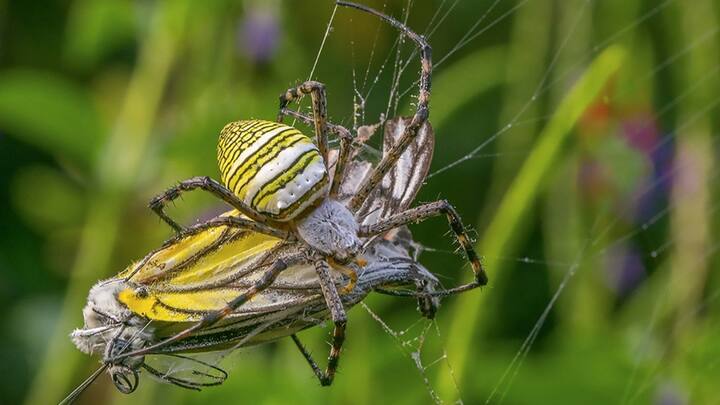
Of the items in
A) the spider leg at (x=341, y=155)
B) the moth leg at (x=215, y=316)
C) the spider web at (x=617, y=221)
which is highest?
the spider leg at (x=341, y=155)

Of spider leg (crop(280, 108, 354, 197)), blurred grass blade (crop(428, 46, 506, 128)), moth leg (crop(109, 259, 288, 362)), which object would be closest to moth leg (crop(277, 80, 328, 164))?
spider leg (crop(280, 108, 354, 197))

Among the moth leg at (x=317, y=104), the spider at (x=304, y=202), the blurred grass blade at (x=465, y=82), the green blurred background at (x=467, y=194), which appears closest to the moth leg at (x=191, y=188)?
the spider at (x=304, y=202)

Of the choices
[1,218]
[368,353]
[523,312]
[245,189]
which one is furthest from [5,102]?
[523,312]

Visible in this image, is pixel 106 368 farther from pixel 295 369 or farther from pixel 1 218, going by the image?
pixel 1 218

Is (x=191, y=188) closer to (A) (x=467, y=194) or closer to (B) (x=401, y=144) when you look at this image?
(B) (x=401, y=144)

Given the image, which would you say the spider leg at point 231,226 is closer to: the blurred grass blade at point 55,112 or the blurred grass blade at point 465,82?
the blurred grass blade at point 465,82

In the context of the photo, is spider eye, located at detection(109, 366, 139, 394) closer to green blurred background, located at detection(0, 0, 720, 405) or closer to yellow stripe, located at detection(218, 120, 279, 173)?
yellow stripe, located at detection(218, 120, 279, 173)
